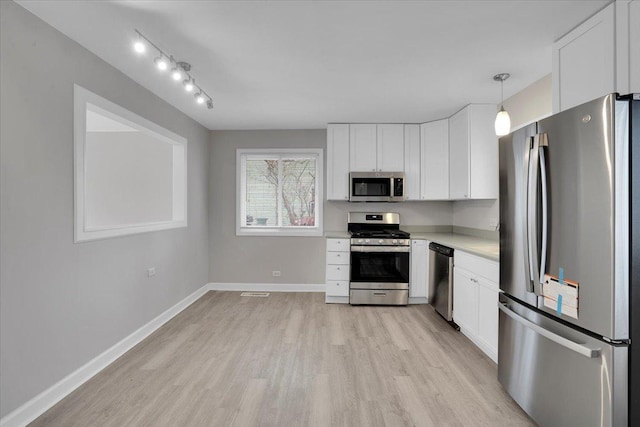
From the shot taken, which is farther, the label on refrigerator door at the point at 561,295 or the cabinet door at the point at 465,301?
the cabinet door at the point at 465,301

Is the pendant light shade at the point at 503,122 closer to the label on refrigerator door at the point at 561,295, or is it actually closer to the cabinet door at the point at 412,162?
the label on refrigerator door at the point at 561,295

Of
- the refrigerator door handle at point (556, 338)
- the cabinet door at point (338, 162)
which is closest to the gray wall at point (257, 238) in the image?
the cabinet door at point (338, 162)

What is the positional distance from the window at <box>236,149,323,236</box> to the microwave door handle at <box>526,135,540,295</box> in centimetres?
326

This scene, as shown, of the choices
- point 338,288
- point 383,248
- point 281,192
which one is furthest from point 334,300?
point 281,192

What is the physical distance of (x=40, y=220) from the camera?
1995 millimetres

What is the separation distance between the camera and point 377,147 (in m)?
4.46

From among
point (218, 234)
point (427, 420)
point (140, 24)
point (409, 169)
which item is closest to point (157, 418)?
point (427, 420)

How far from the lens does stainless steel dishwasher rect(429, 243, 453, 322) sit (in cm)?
343

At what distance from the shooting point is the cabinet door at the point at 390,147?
4449mm

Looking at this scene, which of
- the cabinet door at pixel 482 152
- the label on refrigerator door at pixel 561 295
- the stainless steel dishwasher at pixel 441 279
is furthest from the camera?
the cabinet door at pixel 482 152

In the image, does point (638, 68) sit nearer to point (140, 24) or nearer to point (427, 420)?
point (427, 420)

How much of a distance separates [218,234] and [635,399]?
4.64 metres

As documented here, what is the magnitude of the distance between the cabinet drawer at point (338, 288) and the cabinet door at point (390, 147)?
169 cm

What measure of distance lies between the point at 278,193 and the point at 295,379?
3019mm
